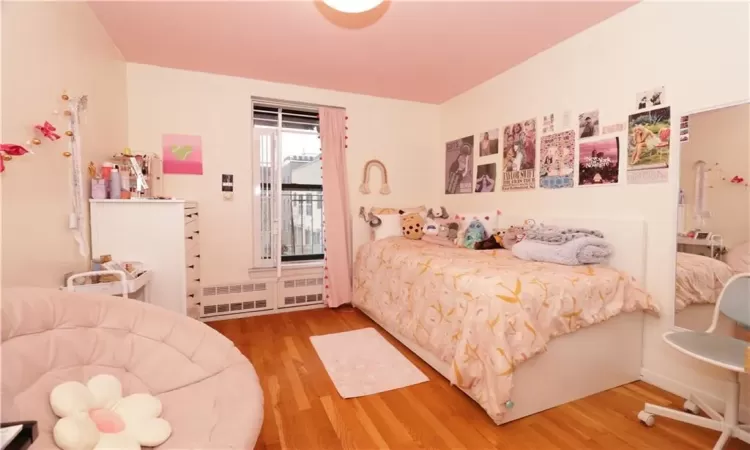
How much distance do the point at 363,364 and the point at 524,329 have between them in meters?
1.17

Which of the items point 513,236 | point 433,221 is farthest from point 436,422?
point 433,221

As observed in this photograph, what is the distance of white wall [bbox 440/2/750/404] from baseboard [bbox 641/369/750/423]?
0.05 feet

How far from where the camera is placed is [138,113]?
9.55 feet

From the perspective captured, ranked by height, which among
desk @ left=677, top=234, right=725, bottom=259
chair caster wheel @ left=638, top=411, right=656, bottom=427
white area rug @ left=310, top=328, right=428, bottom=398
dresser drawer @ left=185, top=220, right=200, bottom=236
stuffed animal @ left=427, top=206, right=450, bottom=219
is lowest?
white area rug @ left=310, top=328, right=428, bottom=398

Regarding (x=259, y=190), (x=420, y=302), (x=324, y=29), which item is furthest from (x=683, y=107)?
(x=259, y=190)

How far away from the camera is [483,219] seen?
3.15 metres

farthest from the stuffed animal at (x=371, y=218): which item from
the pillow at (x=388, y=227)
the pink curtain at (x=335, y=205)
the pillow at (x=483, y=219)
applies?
the pillow at (x=483, y=219)

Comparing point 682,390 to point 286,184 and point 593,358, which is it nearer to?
point 593,358

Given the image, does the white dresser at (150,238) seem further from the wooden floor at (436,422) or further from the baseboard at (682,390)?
the baseboard at (682,390)

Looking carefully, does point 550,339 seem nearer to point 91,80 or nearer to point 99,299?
point 99,299

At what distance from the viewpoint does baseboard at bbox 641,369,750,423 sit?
1.67 metres

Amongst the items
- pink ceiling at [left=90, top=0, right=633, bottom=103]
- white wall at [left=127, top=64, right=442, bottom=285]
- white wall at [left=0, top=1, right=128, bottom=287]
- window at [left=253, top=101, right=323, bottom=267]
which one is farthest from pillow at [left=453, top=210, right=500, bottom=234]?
white wall at [left=0, top=1, right=128, bottom=287]

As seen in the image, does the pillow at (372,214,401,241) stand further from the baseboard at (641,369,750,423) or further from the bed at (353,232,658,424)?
the baseboard at (641,369,750,423)

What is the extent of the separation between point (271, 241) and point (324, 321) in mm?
992
